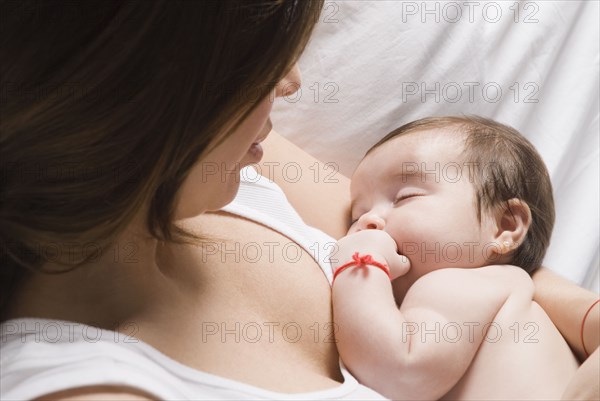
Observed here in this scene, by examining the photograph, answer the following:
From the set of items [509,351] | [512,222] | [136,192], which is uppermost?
[136,192]

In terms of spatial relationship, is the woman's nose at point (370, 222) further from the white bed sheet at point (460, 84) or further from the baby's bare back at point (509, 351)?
the white bed sheet at point (460, 84)

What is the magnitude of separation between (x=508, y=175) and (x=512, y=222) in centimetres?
7

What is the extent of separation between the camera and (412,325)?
42.1 inches

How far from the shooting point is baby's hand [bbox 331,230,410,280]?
3.83ft

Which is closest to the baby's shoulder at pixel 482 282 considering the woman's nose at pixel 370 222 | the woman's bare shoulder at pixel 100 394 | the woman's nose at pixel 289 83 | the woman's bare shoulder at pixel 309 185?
the woman's nose at pixel 370 222

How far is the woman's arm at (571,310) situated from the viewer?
113 centimetres


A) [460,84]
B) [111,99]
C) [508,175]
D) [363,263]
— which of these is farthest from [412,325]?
[460,84]

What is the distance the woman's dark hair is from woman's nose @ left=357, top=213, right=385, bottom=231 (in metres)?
0.41

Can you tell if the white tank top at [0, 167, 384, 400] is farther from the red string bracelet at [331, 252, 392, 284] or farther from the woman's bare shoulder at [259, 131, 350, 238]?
the woman's bare shoulder at [259, 131, 350, 238]

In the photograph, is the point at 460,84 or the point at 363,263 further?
the point at 460,84

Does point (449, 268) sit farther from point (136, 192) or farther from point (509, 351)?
point (136, 192)

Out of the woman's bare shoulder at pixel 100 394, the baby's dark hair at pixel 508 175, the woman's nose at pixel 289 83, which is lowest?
the woman's bare shoulder at pixel 100 394

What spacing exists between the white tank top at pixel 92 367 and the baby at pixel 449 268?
0.43 feet

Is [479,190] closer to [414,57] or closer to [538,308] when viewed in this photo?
[538,308]
